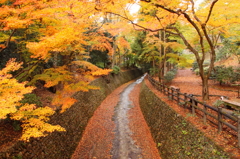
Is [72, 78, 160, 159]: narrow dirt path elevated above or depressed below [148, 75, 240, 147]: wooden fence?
below

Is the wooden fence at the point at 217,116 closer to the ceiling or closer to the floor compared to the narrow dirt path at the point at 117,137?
closer to the ceiling

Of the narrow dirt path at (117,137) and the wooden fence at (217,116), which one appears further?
the narrow dirt path at (117,137)

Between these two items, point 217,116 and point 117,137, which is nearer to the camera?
point 217,116

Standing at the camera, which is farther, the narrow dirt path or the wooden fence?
the narrow dirt path

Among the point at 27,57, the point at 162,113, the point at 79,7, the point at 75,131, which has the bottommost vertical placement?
the point at 75,131

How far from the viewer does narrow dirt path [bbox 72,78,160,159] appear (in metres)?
7.75

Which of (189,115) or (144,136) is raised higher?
(189,115)

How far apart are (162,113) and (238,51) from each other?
16131mm

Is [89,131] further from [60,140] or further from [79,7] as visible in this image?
[79,7]

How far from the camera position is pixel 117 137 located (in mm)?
9344

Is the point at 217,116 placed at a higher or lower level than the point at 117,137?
higher

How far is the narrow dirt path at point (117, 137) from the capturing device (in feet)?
25.4

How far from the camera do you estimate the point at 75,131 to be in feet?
30.0

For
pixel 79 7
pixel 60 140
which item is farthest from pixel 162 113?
pixel 79 7
